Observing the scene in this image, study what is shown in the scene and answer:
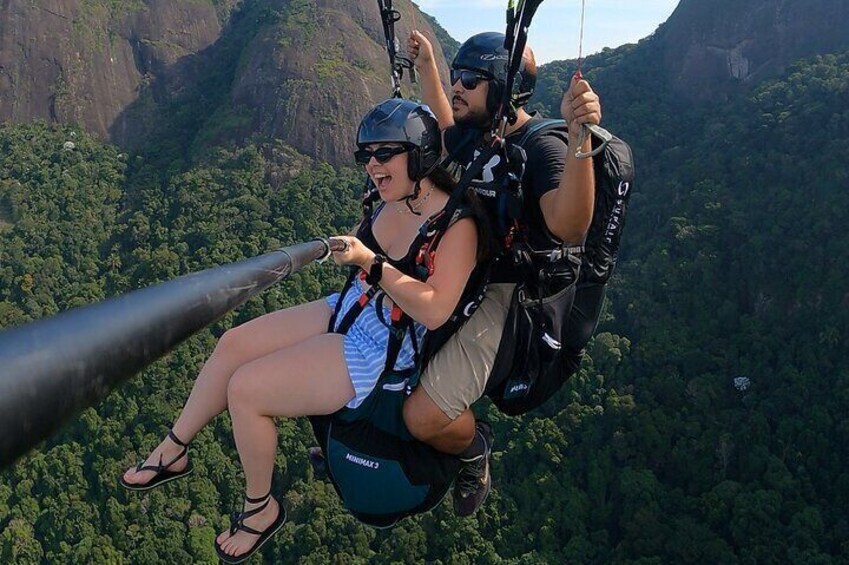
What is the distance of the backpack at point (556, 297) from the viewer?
2979mm

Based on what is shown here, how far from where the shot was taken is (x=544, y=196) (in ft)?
9.31

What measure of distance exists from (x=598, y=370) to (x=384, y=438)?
119ft

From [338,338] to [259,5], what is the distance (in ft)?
240

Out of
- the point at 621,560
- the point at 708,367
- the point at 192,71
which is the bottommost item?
the point at 621,560

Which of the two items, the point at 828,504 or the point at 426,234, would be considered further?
the point at 828,504

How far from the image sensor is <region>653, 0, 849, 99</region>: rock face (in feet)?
188

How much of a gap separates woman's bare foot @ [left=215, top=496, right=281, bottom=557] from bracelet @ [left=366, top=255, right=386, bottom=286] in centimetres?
122

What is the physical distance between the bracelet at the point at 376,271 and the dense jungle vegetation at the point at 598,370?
17.8 meters

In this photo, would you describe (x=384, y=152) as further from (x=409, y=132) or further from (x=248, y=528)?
(x=248, y=528)

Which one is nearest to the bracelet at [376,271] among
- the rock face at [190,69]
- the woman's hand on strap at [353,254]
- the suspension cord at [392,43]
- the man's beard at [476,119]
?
the woman's hand on strap at [353,254]

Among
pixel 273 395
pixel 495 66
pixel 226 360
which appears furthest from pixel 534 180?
pixel 226 360

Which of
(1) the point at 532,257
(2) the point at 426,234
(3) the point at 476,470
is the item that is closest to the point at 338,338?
(2) the point at 426,234

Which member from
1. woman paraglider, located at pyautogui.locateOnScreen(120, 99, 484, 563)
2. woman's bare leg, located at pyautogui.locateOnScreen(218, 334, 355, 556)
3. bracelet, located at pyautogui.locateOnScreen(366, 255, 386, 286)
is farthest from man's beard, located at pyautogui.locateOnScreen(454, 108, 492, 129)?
woman's bare leg, located at pyautogui.locateOnScreen(218, 334, 355, 556)

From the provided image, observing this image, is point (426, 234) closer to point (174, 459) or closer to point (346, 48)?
point (174, 459)
